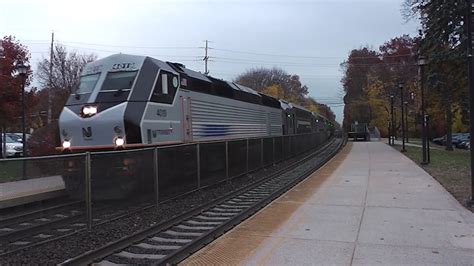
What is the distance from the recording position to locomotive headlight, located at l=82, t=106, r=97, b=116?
12414mm

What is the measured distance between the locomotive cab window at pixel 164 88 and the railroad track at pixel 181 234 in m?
3.08

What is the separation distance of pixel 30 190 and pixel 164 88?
628cm

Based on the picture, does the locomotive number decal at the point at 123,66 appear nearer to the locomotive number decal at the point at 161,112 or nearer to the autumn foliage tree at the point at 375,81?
the locomotive number decal at the point at 161,112

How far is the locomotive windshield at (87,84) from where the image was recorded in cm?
1323

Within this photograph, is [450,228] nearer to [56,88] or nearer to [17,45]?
[17,45]

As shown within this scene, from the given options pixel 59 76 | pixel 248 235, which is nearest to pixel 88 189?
pixel 248 235

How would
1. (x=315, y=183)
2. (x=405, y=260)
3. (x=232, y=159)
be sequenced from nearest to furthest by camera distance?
(x=405, y=260), (x=315, y=183), (x=232, y=159)

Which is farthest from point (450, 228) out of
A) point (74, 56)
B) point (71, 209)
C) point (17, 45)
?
point (74, 56)

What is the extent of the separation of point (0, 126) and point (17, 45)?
446 cm

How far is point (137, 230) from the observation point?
346 inches

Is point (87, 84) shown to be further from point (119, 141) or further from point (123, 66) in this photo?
point (119, 141)

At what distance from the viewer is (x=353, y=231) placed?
27.7ft

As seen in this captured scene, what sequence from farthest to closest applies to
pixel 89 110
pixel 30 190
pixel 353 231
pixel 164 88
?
pixel 164 88
pixel 89 110
pixel 353 231
pixel 30 190

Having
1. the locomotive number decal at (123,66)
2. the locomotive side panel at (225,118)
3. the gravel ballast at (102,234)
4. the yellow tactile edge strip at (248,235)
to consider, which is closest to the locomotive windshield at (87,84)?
the locomotive number decal at (123,66)
